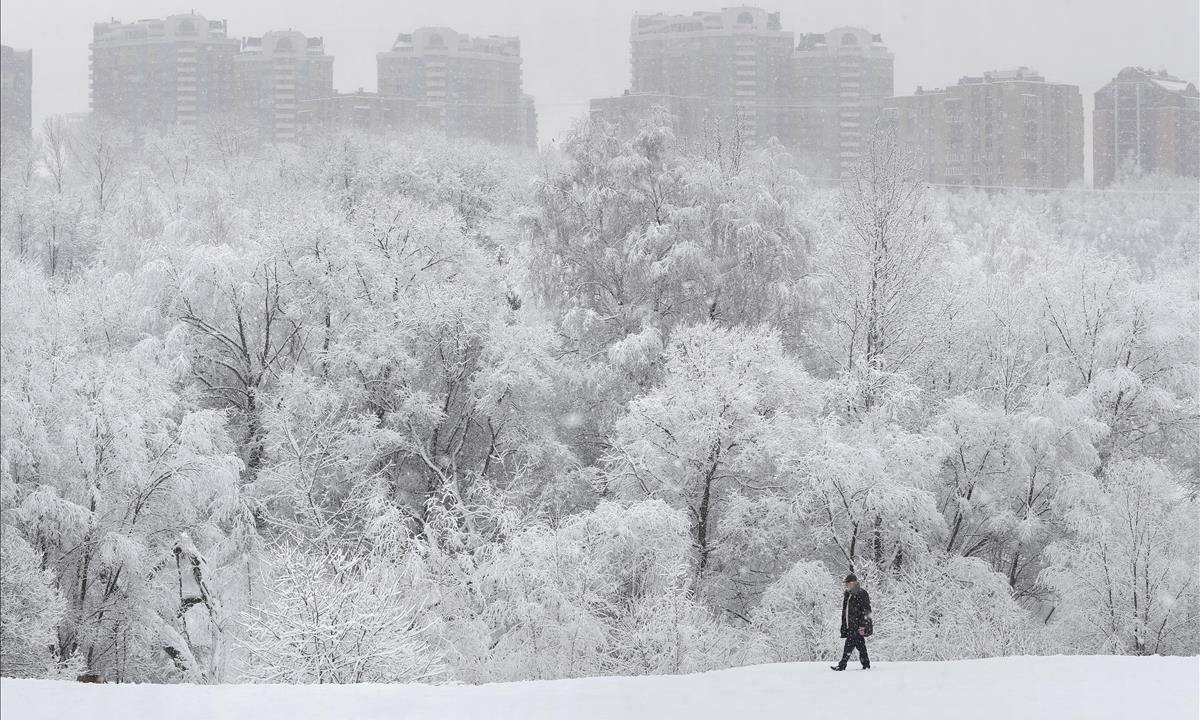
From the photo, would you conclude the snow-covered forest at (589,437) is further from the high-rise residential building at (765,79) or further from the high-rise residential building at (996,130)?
the high-rise residential building at (996,130)

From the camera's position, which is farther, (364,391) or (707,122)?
(707,122)

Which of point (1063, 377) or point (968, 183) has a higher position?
point (968, 183)

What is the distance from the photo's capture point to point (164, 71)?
31.5m

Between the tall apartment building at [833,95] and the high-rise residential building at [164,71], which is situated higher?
the high-rise residential building at [164,71]

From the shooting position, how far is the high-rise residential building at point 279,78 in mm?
30189

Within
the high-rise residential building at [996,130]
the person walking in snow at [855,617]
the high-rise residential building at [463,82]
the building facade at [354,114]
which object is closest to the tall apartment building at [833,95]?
the high-rise residential building at [996,130]

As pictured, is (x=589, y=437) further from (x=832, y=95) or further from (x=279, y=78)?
(x=279, y=78)

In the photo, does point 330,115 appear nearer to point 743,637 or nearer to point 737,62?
point 737,62

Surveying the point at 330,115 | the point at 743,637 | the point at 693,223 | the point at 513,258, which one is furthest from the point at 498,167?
the point at 743,637

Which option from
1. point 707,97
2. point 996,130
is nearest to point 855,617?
point 707,97

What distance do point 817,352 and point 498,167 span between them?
491 inches

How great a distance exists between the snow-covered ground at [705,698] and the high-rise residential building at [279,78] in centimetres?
2218

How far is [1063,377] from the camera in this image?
804 inches

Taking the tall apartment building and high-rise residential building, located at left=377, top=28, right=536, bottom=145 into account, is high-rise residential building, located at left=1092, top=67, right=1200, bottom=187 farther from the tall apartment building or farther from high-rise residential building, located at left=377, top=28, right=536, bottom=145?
high-rise residential building, located at left=377, top=28, right=536, bottom=145
